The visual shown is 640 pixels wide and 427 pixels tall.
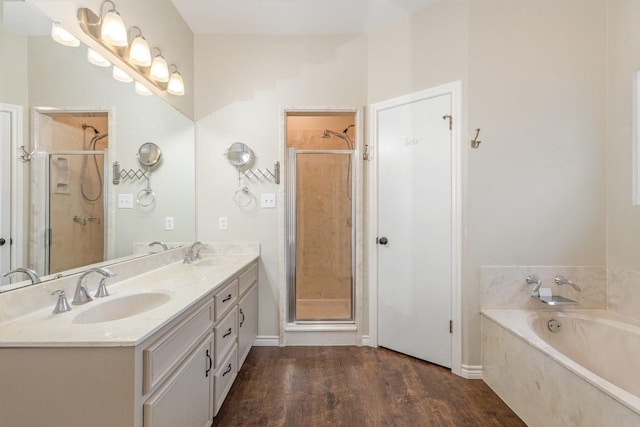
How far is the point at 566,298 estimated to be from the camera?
204 centimetres

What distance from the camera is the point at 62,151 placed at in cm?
131

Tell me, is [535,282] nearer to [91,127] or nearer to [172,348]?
[172,348]

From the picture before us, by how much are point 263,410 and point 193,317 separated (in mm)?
855

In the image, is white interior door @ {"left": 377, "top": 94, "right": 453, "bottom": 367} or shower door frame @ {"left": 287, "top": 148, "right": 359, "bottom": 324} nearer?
white interior door @ {"left": 377, "top": 94, "right": 453, "bottom": 367}

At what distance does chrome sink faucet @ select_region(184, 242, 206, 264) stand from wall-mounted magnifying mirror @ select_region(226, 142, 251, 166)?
0.78 meters

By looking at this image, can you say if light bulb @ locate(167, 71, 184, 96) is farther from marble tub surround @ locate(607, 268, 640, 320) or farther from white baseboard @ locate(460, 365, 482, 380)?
marble tub surround @ locate(607, 268, 640, 320)

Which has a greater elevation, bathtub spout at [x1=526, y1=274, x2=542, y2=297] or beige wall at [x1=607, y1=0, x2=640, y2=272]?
beige wall at [x1=607, y1=0, x2=640, y2=272]

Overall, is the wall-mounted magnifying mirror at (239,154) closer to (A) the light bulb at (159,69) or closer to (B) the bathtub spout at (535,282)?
(A) the light bulb at (159,69)

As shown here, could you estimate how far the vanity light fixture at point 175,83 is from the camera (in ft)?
7.20

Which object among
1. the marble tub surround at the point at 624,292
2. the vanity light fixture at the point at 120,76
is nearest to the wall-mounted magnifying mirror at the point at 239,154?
the vanity light fixture at the point at 120,76

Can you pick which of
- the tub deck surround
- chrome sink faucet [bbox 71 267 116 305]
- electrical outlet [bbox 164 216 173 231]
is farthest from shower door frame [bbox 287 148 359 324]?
chrome sink faucet [bbox 71 267 116 305]

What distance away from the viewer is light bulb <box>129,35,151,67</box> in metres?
1.77

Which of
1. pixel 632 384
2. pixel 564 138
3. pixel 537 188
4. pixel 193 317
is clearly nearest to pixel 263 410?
pixel 193 317

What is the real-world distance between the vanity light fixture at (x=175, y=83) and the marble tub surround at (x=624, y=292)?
3.45 metres
